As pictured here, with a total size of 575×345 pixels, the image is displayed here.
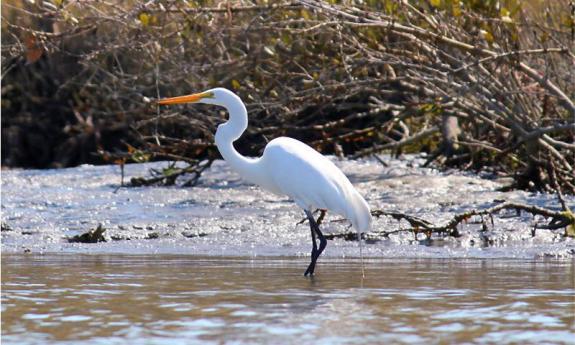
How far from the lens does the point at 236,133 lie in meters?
8.53

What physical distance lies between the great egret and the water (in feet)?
1.19

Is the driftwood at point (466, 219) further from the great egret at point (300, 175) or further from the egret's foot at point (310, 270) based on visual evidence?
the egret's foot at point (310, 270)

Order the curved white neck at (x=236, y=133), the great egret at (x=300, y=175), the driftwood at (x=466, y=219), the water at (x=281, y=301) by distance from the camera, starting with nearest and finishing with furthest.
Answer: the water at (x=281, y=301), the great egret at (x=300, y=175), the curved white neck at (x=236, y=133), the driftwood at (x=466, y=219)

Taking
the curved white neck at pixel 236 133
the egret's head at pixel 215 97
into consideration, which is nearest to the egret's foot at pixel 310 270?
the curved white neck at pixel 236 133

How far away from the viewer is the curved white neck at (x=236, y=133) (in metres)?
8.48

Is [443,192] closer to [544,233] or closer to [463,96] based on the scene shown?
[463,96]

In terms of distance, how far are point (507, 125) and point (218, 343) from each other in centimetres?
734

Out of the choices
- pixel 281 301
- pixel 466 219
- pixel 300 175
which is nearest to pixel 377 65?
pixel 466 219

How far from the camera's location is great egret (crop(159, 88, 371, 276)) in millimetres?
7820

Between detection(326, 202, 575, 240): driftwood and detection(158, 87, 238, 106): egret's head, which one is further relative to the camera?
detection(326, 202, 575, 240): driftwood

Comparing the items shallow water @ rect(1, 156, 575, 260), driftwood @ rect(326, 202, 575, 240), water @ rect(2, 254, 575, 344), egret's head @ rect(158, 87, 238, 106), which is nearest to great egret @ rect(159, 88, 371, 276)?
egret's head @ rect(158, 87, 238, 106)

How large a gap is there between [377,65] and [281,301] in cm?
511

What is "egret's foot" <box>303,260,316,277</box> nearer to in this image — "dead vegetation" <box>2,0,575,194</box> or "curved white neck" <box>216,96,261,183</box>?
"curved white neck" <box>216,96,261,183</box>

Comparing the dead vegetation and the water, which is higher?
the dead vegetation
